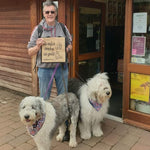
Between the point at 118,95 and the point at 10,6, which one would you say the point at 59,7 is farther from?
the point at 118,95

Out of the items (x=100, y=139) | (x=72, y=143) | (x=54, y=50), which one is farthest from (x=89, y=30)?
(x=72, y=143)

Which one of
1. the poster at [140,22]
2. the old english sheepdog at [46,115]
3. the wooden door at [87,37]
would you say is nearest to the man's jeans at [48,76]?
the old english sheepdog at [46,115]

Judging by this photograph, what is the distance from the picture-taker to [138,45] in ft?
13.4

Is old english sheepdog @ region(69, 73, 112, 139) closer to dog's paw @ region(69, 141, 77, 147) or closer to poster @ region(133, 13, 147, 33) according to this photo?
dog's paw @ region(69, 141, 77, 147)

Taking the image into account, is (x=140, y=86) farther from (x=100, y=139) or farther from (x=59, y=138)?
(x=59, y=138)

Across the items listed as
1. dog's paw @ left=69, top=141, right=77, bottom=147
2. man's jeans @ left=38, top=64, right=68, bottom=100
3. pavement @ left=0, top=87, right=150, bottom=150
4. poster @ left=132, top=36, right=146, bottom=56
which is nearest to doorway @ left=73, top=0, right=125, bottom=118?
pavement @ left=0, top=87, right=150, bottom=150

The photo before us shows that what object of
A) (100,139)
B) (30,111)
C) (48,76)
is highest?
(48,76)

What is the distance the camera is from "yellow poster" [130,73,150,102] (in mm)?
4076

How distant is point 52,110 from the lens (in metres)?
3.35

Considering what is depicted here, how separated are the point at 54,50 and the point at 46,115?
3.64 feet

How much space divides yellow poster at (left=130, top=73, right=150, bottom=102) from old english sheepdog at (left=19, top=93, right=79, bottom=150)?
1204 millimetres

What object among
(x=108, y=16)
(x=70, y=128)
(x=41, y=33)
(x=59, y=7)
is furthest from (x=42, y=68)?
(x=108, y=16)

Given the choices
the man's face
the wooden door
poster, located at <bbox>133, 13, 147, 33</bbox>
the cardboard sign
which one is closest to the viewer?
the man's face

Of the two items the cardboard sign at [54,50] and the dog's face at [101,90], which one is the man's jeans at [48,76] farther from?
the dog's face at [101,90]
